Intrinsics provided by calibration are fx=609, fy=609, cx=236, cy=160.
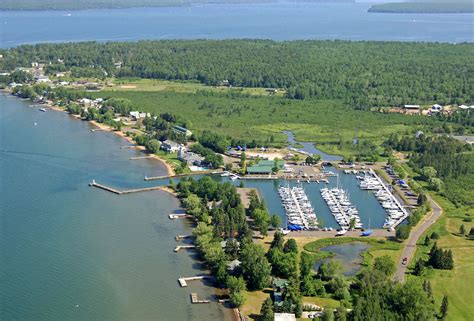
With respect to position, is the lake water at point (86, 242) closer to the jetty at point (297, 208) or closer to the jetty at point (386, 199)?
the jetty at point (297, 208)

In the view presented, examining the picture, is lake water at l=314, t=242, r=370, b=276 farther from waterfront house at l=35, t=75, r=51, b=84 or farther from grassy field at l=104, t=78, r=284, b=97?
waterfront house at l=35, t=75, r=51, b=84

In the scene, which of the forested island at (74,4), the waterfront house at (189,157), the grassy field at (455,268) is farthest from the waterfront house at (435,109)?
the forested island at (74,4)

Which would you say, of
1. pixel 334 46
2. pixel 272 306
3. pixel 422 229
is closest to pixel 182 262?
pixel 272 306

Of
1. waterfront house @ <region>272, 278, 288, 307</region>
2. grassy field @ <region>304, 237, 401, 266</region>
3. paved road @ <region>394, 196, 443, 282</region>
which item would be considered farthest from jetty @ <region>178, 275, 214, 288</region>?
paved road @ <region>394, 196, 443, 282</region>

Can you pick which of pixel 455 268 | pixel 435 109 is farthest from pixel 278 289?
pixel 435 109

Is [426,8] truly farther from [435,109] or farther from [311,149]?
[311,149]

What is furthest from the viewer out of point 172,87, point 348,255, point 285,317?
point 172,87
